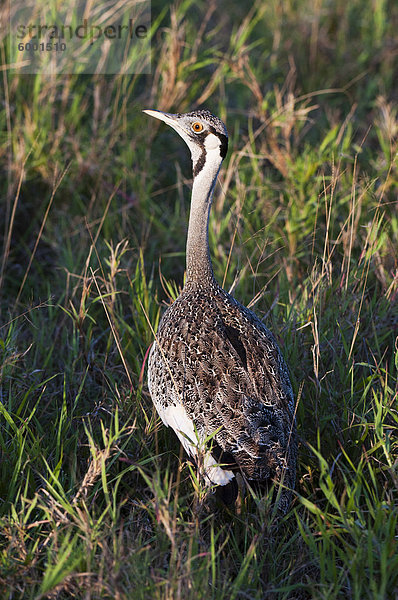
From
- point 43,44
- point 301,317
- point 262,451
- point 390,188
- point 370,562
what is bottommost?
point 370,562

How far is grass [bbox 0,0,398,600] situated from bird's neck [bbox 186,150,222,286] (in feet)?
0.83

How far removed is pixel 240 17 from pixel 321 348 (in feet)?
13.8

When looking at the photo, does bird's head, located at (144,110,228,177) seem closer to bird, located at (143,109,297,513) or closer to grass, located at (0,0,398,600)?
bird, located at (143,109,297,513)

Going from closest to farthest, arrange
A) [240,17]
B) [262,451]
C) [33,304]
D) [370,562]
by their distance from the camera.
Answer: [370,562] → [262,451] → [33,304] → [240,17]

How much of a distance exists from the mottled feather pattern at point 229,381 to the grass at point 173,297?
0.54 ft

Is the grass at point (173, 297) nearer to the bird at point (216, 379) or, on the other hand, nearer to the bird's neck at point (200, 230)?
the bird at point (216, 379)

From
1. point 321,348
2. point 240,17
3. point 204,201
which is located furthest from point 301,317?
point 240,17

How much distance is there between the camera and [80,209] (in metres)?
4.30

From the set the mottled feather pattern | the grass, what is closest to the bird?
the mottled feather pattern

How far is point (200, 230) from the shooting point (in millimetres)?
2943

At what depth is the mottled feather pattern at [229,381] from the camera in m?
2.38

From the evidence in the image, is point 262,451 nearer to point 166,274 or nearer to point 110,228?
point 166,274

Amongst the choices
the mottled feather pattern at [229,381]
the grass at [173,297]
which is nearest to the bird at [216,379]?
the mottled feather pattern at [229,381]

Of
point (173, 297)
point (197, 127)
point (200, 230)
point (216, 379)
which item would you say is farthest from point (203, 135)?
point (216, 379)
